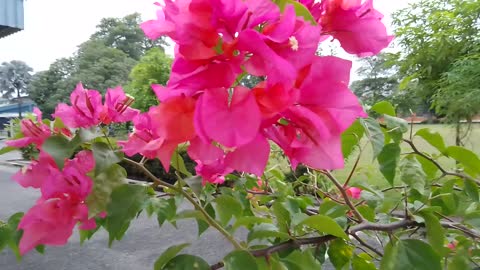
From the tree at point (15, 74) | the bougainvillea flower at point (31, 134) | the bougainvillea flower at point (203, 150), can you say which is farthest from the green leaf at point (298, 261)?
the tree at point (15, 74)

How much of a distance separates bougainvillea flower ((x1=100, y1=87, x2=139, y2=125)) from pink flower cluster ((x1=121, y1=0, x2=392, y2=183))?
0.16 meters

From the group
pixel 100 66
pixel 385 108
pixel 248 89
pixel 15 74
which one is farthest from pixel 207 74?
pixel 15 74

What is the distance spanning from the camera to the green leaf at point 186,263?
26 cm

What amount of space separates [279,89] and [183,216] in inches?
6.3

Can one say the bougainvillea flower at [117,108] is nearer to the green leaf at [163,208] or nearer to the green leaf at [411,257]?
the green leaf at [163,208]

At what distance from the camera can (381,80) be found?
5617 millimetres

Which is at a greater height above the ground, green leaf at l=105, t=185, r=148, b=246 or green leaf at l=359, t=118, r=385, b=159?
green leaf at l=359, t=118, r=385, b=159

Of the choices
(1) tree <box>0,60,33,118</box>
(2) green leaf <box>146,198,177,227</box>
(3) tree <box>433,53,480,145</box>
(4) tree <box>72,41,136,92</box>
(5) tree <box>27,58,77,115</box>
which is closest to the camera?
A: (2) green leaf <box>146,198,177,227</box>

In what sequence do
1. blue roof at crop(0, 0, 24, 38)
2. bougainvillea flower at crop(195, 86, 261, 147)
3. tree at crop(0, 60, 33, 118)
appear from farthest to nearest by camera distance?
tree at crop(0, 60, 33, 118) < blue roof at crop(0, 0, 24, 38) < bougainvillea flower at crop(195, 86, 261, 147)

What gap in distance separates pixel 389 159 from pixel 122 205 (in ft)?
0.70

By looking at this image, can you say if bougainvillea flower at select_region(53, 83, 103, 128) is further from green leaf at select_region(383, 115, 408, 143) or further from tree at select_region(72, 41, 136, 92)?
tree at select_region(72, 41, 136, 92)

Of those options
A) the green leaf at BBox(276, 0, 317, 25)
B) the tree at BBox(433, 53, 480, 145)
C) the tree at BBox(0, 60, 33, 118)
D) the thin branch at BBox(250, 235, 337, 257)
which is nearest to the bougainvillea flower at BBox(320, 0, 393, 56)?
the green leaf at BBox(276, 0, 317, 25)

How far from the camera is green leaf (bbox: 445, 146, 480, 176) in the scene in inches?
13.9

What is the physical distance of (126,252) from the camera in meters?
2.66
